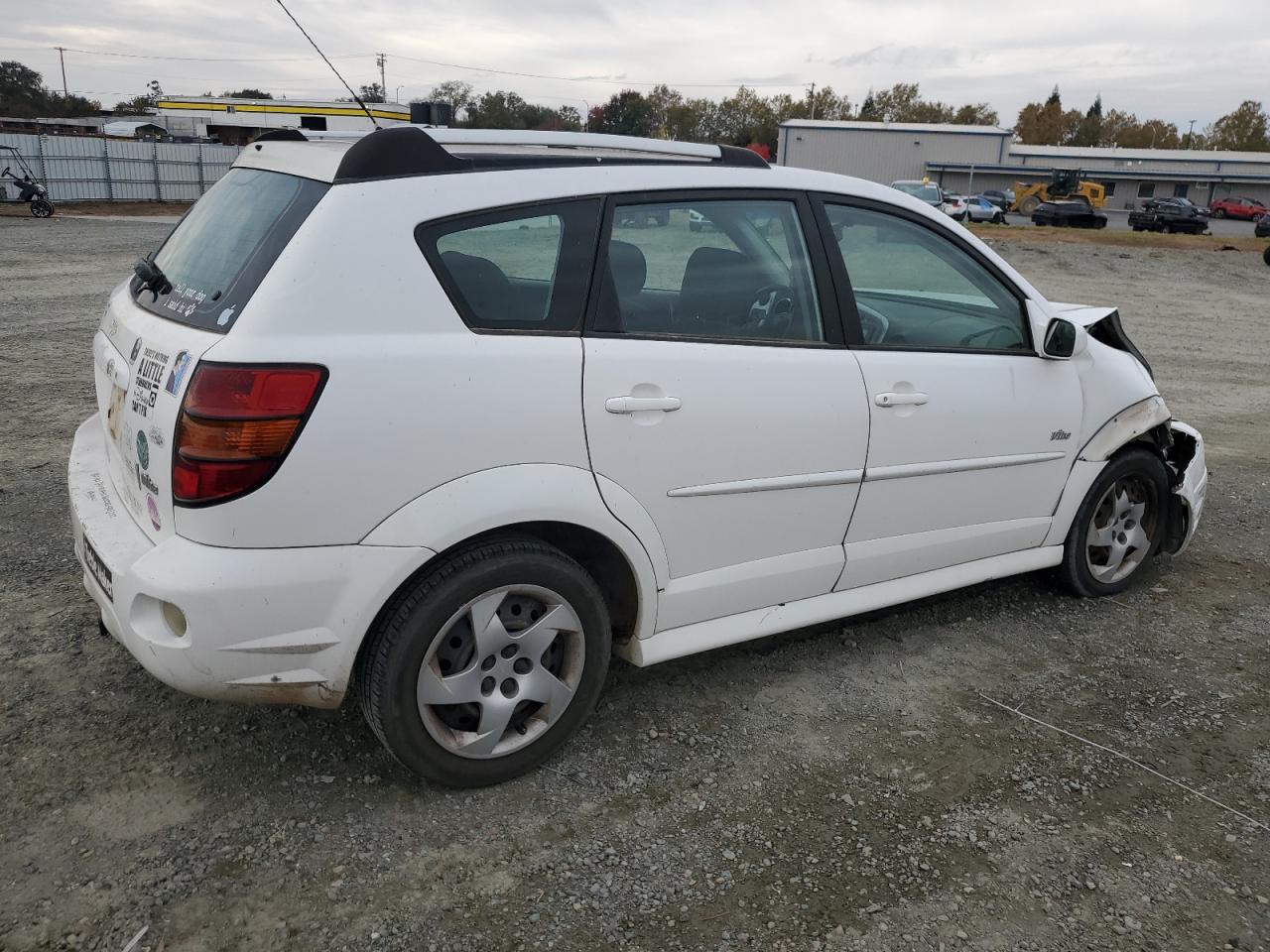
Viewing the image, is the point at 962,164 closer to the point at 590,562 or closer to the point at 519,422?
the point at 590,562

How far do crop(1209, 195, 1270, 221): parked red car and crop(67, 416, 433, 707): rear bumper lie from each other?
6415 cm

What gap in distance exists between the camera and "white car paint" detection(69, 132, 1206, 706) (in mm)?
2461

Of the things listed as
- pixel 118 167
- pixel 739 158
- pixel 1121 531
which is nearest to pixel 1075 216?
pixel 118 167

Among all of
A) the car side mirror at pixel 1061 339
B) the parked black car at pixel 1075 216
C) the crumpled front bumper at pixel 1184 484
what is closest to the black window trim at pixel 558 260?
the car side mirror at pixel 1061 339

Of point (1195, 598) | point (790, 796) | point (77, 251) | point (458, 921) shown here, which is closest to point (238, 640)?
point (458, 921)

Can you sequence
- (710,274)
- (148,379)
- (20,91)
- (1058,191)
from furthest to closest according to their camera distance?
(20,91), (1058,191), (710,274), (148,379)

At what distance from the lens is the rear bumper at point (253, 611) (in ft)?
7.98

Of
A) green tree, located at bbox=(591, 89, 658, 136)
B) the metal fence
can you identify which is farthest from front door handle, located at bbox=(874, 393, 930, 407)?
green tree, located at bbox=(591, 89, 658, 136)

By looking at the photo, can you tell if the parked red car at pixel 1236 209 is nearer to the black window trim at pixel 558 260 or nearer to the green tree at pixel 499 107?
the green tree at pixel 499 107

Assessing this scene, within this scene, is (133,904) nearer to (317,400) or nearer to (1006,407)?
(317,400)

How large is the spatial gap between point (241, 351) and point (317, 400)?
22cm

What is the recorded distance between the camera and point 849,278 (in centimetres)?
345

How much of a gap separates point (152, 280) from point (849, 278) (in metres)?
2.27

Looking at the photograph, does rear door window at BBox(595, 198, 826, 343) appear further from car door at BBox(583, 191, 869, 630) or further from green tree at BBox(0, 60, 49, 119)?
green tree at BBox(0, 60, 49, 119)
